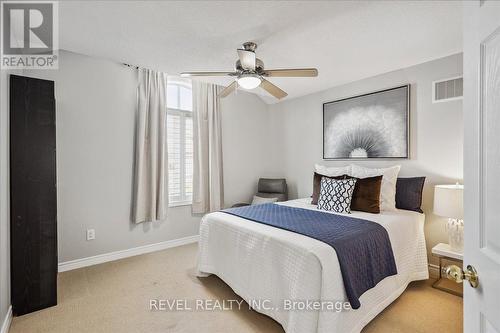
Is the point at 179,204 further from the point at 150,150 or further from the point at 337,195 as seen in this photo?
the point at 337,195

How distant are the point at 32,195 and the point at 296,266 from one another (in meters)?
2.25

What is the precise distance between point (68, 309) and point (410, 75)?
14.1 feet

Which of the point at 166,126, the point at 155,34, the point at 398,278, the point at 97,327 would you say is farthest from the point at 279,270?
the point at 166,126

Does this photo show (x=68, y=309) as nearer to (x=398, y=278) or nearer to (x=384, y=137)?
(x=398, y=278)

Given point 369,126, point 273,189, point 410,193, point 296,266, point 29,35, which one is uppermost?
point 29,35

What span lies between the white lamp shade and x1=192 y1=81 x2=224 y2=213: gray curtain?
2.86 metres

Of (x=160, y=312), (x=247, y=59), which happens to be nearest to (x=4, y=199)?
(x=160, y=312)

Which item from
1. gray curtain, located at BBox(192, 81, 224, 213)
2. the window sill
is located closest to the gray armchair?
gray curtain, located at BBox(192, 81, 224, 213)

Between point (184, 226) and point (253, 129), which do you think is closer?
point (184, 226)

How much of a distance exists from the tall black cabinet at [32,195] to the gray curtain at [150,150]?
111 centimetres

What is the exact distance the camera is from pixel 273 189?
434cm

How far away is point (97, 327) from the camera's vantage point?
191cm

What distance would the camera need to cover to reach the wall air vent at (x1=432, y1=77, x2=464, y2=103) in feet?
8.75

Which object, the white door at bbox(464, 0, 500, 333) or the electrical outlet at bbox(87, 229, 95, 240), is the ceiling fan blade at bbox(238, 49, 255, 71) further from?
the electrical outlet at bbox(87, 229, 95, 240)
